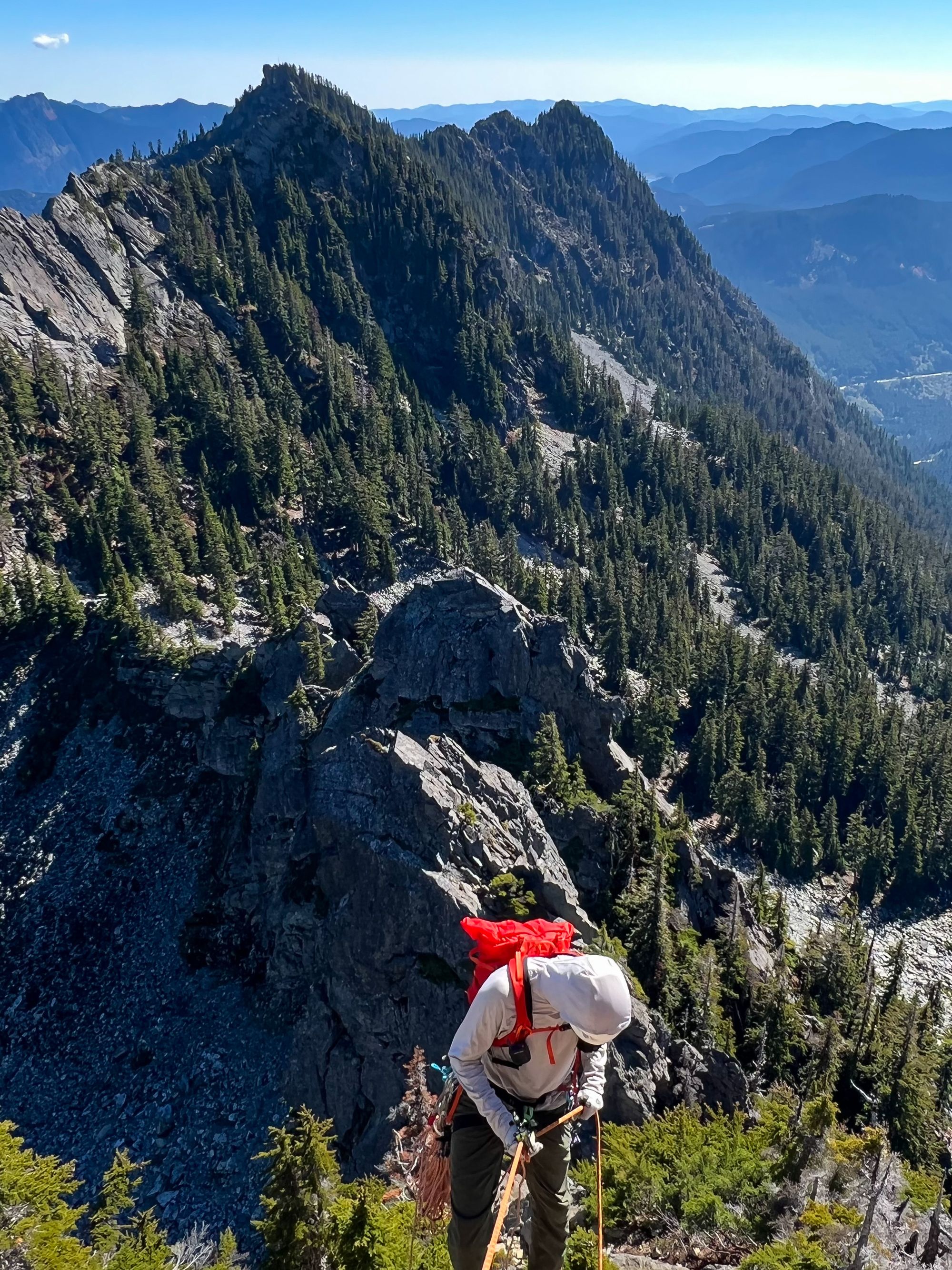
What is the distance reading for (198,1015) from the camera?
46.4 metres

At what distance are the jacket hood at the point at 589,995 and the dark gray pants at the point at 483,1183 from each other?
283 cm

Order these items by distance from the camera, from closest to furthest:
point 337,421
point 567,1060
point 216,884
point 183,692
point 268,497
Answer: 1. point 567,1060
2. point 216,884
3. point 183,692
4. point 268,497
5. point 337,421

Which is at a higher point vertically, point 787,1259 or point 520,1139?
point 520,1139

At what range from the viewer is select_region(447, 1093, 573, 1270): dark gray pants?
10695 millimetres

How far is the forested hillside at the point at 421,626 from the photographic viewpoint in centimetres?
4650

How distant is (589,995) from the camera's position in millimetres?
8688

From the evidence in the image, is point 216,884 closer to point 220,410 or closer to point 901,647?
point 220,410

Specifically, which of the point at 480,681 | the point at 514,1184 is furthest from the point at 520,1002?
the point at 480,681

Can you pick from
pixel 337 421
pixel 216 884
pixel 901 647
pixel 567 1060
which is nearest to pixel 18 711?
pixel 216 884

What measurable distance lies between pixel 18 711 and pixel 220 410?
6041cm

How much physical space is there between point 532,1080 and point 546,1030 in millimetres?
1071

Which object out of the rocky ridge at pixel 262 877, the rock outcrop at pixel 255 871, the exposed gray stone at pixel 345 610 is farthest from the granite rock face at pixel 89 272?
the rock outcrop at pixel 255 871

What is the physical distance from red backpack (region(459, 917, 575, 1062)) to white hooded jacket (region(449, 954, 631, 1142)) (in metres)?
0.09

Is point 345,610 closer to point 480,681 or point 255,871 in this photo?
point 480,681
